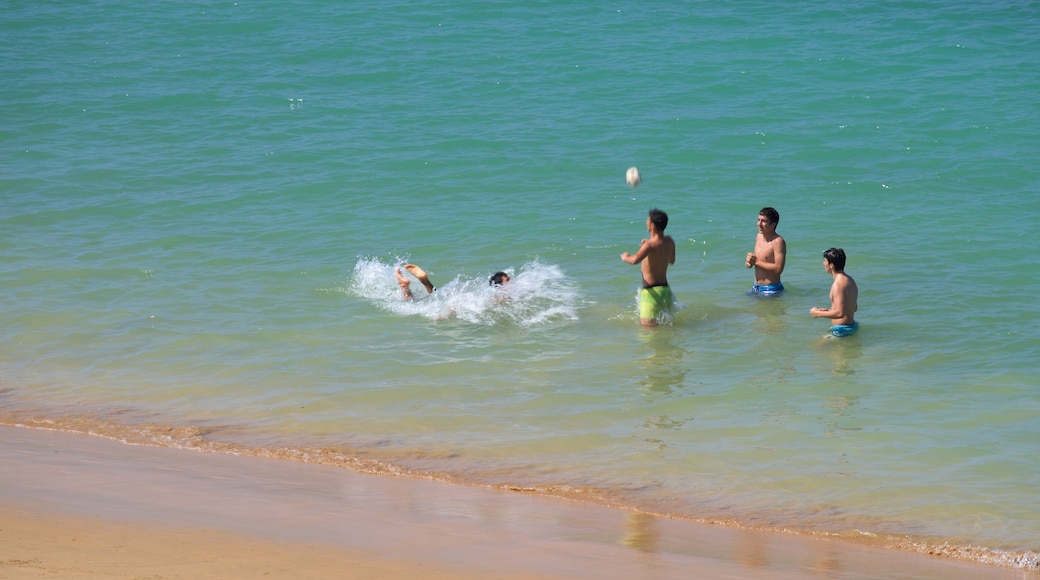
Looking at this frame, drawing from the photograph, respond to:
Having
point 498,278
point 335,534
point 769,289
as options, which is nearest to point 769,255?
point 769,289

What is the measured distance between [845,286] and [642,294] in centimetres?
→ 202

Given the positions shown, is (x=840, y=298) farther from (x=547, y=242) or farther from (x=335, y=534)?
(x=335, y=534)

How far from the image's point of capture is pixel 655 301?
1188cm

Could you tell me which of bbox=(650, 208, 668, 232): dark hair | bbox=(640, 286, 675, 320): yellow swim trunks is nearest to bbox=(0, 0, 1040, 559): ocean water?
bbox=(640, 286, 675, 320): yellow swim trunks

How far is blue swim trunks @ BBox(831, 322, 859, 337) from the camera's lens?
37.0ft

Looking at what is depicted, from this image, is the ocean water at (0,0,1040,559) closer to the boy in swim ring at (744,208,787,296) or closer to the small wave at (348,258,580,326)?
the small wave at (348,258,580,326)

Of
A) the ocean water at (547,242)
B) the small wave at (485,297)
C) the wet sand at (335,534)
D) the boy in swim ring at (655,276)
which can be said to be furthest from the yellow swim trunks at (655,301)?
the wet sand at (335,534)

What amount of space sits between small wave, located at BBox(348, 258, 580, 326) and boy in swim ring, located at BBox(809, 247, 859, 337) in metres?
2.62

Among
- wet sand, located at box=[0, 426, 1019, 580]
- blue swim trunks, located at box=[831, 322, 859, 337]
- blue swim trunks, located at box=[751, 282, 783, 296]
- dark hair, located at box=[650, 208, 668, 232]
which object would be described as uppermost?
dark hair, located at box=[650, 208, 668, 232]

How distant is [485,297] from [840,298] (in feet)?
12.0

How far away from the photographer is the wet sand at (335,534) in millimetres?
5945

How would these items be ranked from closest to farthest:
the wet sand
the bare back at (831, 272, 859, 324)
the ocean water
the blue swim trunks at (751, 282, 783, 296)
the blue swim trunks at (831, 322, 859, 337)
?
the wet sand → the ocean water → the bare back at (831, 272, 859, 324) → the blue swim trunks at (831, 322, 859, 337) → the blue swim trunks at (751, 282, 783, 296)

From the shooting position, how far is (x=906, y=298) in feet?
40.8

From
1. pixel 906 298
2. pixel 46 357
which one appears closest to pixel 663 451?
pixel 906 298
